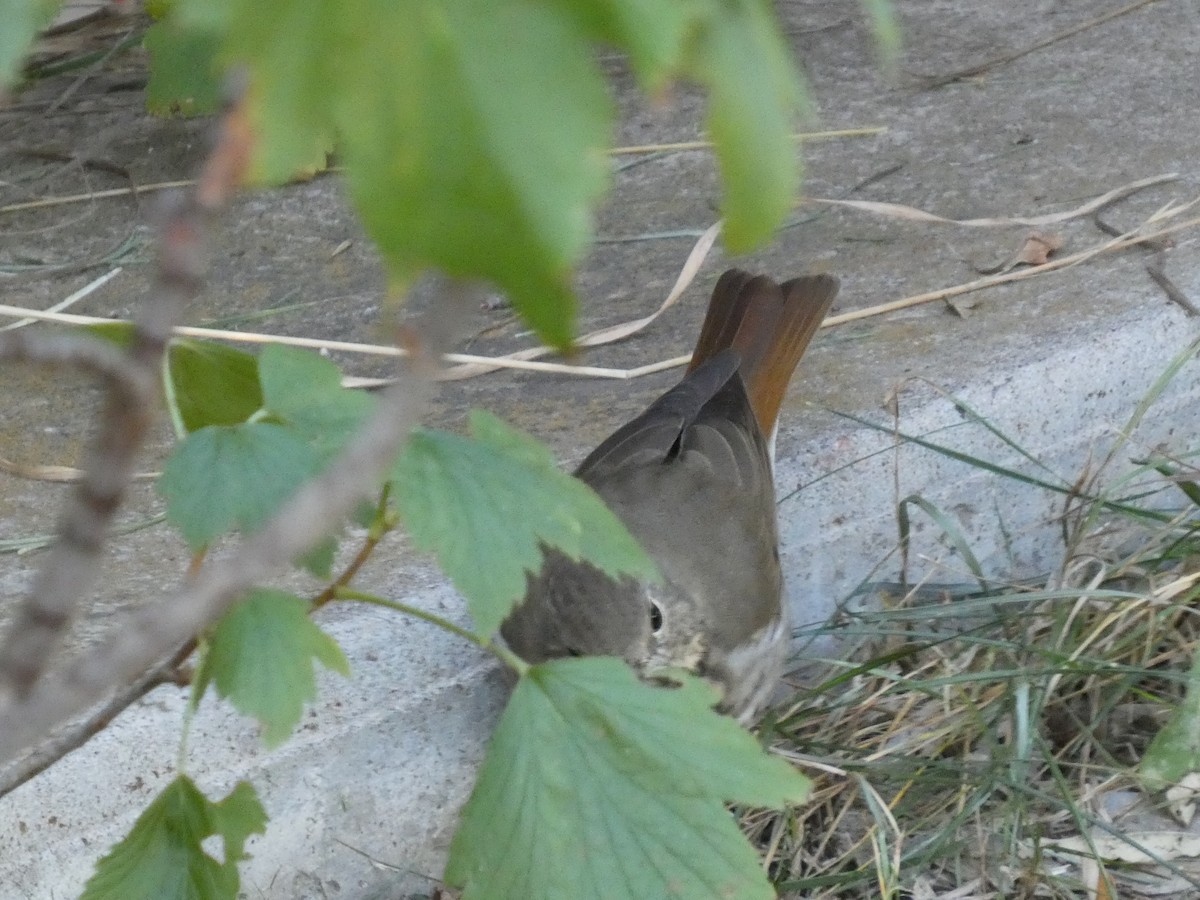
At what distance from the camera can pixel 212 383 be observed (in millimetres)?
1321

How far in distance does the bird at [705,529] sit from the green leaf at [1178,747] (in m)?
0.57

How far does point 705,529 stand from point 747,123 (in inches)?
77.2

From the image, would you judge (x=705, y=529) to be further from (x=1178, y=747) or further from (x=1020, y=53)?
(x=1020, y=53)

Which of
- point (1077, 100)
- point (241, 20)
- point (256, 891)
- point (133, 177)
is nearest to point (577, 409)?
point (256, 891)

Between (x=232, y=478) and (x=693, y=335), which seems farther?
(x=693, y=335)

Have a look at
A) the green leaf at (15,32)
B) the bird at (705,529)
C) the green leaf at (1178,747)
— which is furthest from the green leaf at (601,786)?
the green leaf at (1178,747)

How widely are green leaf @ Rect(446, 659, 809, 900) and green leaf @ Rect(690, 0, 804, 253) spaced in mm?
635

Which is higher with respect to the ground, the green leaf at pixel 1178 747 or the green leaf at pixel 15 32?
the green leaf at pixel 15 32

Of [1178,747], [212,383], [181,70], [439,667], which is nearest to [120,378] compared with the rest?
[181,70]

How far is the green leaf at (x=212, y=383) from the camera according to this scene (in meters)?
1.31

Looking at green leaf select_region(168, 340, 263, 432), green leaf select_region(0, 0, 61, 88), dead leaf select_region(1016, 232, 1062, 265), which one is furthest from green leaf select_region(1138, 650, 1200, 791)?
green leaf select_region(0, 0, 61, 88)

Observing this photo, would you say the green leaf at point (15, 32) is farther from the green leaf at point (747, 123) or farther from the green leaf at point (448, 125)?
the green leaf at point (747, 123)

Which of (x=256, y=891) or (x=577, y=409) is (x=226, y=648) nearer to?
(x=256, y=891)

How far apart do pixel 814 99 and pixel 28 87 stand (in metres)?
2.06
